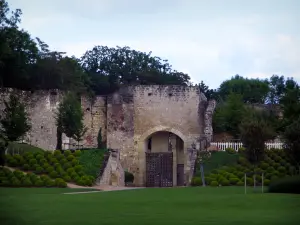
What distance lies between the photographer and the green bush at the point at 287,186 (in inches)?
798

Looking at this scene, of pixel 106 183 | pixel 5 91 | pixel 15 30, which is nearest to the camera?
pixel 106 183

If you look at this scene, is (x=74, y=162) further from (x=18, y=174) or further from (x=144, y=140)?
(x=144, y=140)

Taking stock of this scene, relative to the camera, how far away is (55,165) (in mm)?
29109

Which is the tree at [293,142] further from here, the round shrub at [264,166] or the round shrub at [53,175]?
the round shrub at [53,175]

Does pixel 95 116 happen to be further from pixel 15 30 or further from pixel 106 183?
pixel 106 183

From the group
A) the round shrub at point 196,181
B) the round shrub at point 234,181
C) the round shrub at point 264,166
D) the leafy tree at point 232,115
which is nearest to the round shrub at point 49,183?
the round shrub at point 196,181

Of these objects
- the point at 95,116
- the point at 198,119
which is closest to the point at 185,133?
the point at 198,119

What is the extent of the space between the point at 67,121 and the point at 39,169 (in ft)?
22.2

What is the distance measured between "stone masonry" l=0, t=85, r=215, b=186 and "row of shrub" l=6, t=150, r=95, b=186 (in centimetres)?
818

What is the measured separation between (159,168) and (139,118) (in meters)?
3.61

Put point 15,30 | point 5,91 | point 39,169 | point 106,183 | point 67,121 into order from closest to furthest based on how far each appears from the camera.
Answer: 1. point 39,169
2. point 106,183
3. point 67,121
4. point 5,91
5. point 15,30

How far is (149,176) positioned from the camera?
39.5 m

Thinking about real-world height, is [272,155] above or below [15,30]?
below

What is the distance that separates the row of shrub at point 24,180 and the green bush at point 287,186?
375 inches
